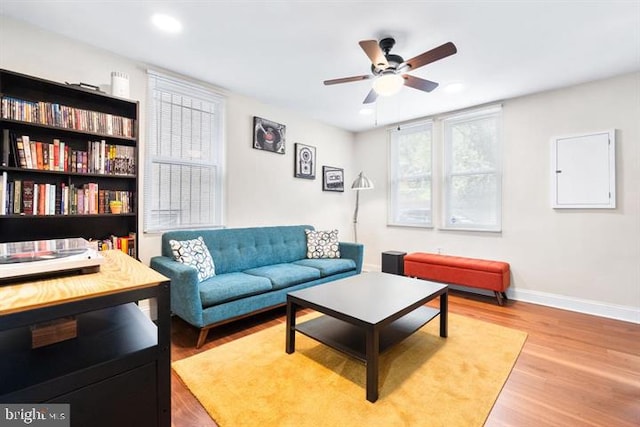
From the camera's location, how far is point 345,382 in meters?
1.86

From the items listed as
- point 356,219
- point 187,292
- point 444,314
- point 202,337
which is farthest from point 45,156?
point 356,219

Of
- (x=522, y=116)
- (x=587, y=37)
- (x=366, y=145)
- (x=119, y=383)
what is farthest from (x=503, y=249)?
(x=119, y=383)

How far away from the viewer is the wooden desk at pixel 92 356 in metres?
0.77

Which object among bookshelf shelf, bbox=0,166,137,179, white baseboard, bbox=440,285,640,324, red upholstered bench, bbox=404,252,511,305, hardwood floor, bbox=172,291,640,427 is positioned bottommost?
hardwood floor, bbox=172,291,640,427

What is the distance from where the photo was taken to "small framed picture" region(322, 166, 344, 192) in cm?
484

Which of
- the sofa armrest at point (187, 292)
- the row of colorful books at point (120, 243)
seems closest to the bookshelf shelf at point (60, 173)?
the row of colorful books at point (120, 243)

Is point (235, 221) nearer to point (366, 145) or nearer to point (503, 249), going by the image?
point (366, 145)

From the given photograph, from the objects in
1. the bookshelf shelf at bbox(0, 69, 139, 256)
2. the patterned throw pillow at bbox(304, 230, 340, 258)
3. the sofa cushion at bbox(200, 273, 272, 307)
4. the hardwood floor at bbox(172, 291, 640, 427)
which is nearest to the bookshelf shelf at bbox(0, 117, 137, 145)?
the bookshelf shelf at bbox(0, 69, 139, 256)

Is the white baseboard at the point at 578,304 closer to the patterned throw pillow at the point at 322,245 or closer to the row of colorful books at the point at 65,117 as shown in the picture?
the patterned throw pillow at the point at 322,245

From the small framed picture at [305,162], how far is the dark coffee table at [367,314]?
7.27 feet

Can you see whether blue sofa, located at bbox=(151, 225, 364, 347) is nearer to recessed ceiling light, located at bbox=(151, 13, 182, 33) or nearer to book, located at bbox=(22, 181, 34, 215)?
book, located at bbox=(22, 181, 34, 215)

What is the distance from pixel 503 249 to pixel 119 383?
4.16 m

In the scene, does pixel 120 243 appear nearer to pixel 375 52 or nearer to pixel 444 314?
pixel 375 52

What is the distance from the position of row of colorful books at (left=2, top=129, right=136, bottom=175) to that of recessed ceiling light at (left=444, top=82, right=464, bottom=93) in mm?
3349
